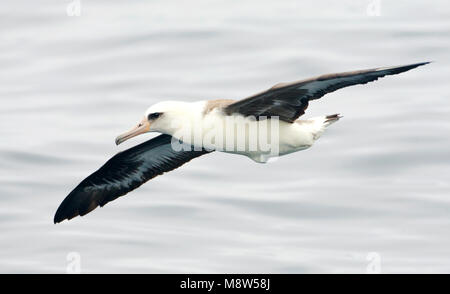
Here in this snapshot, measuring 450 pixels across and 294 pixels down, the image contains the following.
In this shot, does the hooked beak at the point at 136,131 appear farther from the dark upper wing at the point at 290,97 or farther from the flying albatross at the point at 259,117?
the dark upper wing at the point at 290,97

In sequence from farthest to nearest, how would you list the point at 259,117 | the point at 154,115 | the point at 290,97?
the point at 154,115 < the point at 259,117 < the point at 290,97

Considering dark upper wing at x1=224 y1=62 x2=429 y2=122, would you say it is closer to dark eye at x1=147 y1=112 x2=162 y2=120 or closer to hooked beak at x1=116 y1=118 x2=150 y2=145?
dark eye at x1=147 y1=112 x2=162 y2=120

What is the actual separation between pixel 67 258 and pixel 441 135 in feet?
17.8

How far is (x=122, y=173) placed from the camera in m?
12.3

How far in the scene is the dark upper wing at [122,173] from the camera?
1208cm

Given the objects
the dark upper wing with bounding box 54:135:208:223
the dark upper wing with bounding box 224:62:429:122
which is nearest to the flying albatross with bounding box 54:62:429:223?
the dark upper wing with bounding box 224:62:429:122

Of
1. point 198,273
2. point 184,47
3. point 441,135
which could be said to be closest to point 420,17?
point 184,47

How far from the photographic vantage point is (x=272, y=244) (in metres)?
12.7

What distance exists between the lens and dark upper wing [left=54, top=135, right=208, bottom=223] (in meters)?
12.1

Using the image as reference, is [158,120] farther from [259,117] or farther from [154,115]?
[259,117]

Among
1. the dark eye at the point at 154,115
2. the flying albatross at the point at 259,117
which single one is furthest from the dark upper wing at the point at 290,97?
the dark eye at the point at 154,115

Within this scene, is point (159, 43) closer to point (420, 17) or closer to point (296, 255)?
point (420, 17)

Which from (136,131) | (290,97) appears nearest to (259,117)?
(290,97)

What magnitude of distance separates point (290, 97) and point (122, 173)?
9.21 ft
